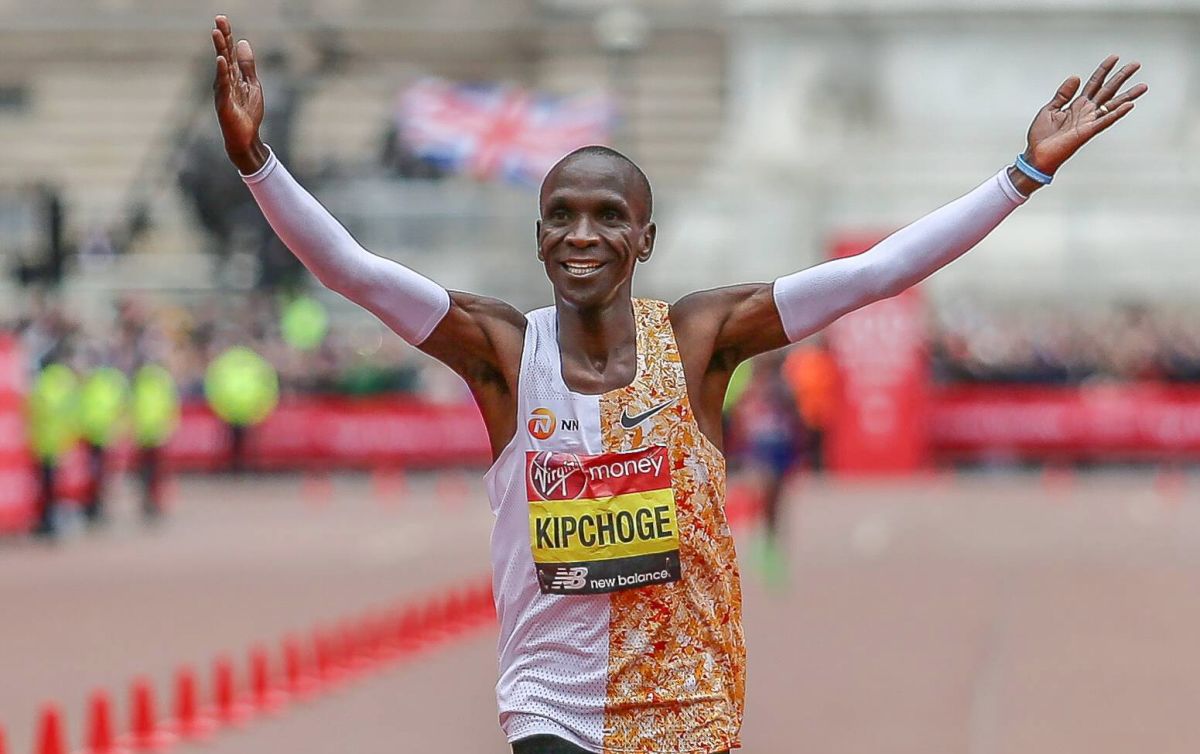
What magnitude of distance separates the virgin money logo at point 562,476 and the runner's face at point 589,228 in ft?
1.00

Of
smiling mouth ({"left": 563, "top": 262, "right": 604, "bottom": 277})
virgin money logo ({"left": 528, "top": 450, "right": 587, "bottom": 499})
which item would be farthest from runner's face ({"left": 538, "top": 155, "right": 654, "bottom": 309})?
virgin money logo ({"left": 528, "top": 450, "right": 587, "bottom": 499})

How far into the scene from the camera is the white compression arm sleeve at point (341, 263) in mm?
5094

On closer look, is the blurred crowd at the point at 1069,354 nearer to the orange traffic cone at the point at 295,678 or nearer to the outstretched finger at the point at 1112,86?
the orange traffic cone at the point at 295,678

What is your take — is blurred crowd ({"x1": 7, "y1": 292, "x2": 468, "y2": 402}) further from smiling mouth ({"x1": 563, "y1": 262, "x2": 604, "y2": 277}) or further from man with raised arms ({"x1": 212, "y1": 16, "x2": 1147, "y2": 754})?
smiling mouth ({"x1": 563, "y1": 262, "x2": 604, "y2": 277})

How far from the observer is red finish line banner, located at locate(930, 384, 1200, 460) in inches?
1192

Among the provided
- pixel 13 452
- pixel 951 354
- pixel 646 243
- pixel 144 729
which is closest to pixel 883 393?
pixel 951 354

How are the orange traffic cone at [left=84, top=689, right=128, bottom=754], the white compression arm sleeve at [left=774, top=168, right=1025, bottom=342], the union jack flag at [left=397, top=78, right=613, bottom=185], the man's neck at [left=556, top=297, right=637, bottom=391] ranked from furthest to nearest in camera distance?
the union jack flag at [left=397, top=78, right=613, bottom=185]
the orange traffic cone at [left=84, top=689, right=128, bottom=754]
the white compression arm sleeve at [left=774, top=168, right=1025, bottom=342]
the man's neck at [left=556, top=297, right=637, bottom=391]

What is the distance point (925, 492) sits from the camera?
27.6 m

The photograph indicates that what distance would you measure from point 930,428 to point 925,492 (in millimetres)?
3218

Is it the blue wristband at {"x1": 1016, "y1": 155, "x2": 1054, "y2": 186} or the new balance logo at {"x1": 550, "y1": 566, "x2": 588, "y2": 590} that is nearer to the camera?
the new balance logo at {"x1": 550, "y1": 566, "x2": 588, "y2": 590}

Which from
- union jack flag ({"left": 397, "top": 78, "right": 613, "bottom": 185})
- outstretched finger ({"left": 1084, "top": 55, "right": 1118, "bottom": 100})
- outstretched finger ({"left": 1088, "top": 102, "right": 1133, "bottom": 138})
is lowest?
outstretched finger ({"left": 1088, "top": 102, "right": 1133, "bottom": 138})

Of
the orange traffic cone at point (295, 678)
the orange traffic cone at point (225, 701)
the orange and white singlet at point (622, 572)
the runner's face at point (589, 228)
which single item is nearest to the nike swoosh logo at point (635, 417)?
the orange and white singlet at point (622, 572)

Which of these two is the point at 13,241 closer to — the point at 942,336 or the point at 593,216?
the point at 942,336

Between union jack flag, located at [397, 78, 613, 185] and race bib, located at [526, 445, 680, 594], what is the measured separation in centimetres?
2902
